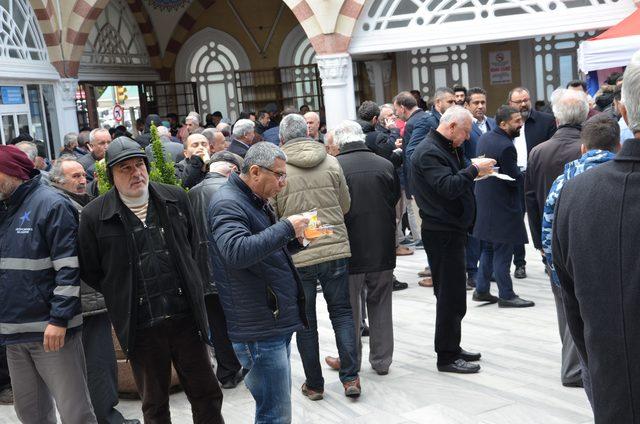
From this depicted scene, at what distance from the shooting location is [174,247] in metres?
4.14

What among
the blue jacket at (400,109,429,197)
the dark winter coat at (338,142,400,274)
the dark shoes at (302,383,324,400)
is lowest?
the dark shoes at (302,383,324,400)

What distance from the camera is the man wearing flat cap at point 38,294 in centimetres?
418

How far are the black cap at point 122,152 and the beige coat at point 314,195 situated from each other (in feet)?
4.11

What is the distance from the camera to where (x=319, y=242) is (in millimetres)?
5129

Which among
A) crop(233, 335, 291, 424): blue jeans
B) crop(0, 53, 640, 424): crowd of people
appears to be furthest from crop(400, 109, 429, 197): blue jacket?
crop(233, 335, 291, 424): blue jeans

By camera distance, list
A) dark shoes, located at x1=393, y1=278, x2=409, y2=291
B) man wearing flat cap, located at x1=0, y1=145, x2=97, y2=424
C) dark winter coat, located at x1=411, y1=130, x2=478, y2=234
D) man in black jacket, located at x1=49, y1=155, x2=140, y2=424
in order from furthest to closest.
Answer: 1. dark shoes, located at x1=393, y1=278, x2=409, y2=291
2. dark winter coat, located at x1=411, y1=130, x2=478, y2=234
3. man in black jacket, located at x1=49, y1=155, x2=140, y2=424
4. man wearing flat cap, located at x1=0, y1=145, x2=97, y2=424

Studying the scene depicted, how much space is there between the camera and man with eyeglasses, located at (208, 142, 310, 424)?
388cm

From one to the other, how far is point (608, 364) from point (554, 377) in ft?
10.7

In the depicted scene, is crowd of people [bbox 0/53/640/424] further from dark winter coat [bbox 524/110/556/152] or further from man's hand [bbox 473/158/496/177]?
dark winter coat [bbox 524/110/556/152]

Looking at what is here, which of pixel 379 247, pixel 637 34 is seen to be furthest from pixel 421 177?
pixel 637 34

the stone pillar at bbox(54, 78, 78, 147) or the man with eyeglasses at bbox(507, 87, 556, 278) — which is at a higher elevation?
the stone pillar at bbox(54, 78, 78, 147)

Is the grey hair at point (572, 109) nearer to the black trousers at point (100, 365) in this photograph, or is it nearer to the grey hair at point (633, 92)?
the black trousers at point (100, 365)

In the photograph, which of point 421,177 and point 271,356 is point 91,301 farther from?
point 421,177

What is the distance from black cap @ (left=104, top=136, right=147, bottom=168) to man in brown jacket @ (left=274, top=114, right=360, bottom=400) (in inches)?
50.0
